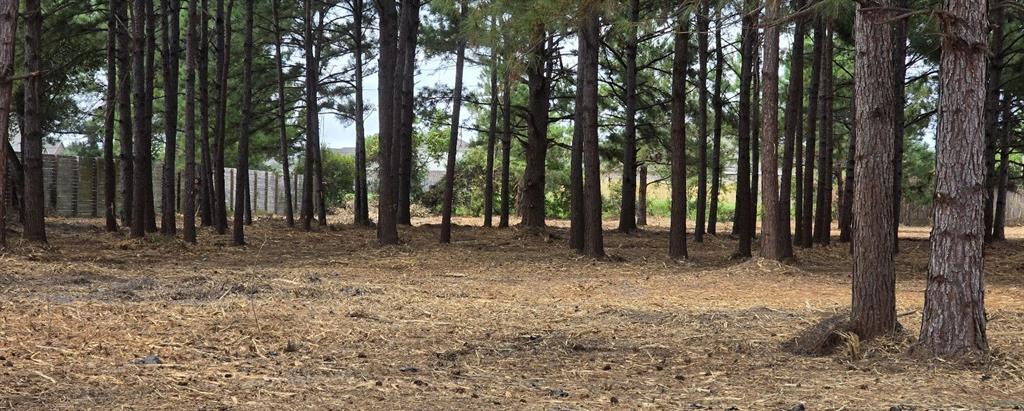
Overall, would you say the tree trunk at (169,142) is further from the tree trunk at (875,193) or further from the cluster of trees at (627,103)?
the tree trunk at (875,193)

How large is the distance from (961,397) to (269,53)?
23.4 m

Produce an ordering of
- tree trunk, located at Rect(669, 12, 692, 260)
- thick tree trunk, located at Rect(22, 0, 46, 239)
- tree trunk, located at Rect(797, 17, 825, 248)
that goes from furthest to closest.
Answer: tree trunk, located at Rect(797, 17, 825, 248), tree trunk, located at Rect(669, 12, 692, 260), thick tree trunk, located at Rect(22, 0, 46, 239)

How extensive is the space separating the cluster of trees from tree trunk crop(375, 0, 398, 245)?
0.04 m

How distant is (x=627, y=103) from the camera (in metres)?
15.5

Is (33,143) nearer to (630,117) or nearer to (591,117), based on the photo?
(591,117)

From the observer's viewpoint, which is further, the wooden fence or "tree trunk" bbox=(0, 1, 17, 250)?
the wooden fence

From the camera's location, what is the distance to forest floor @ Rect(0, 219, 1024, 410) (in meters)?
4.25

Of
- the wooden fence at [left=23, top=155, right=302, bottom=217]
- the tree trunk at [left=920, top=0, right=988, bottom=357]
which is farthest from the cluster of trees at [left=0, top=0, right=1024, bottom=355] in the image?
the wooden fence at [left=23, top=155, right=302, bottom=217]

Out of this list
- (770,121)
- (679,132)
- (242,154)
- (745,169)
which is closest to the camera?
(770,121)

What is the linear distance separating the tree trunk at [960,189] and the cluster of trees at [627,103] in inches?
0.4

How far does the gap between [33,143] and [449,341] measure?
8304 mm

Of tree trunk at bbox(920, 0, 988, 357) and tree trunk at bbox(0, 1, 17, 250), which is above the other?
tree trunk at bbox(0, 1, 17, 250)

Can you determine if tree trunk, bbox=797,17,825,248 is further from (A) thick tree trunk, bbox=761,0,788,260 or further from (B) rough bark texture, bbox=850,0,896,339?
(B) rough bark texture, bbox=850,0,896,339

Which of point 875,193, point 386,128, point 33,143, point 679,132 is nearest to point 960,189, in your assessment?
point 875,193
